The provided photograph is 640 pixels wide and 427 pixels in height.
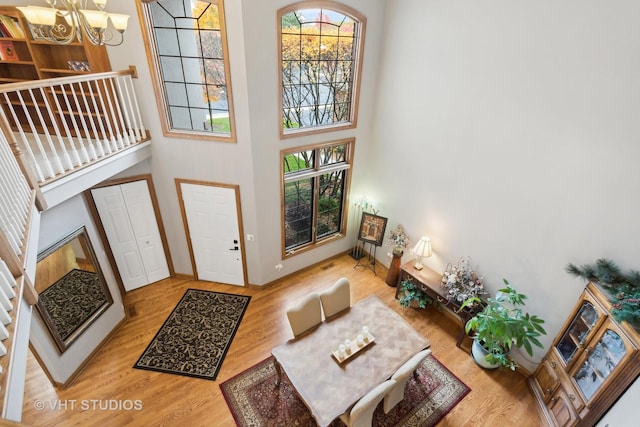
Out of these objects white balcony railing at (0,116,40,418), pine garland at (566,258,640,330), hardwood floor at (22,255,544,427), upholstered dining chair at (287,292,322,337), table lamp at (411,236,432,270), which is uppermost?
white balcony railing at (0,116,40,418)

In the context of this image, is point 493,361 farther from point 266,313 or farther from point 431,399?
point 266,313

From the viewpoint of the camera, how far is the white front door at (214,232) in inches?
193

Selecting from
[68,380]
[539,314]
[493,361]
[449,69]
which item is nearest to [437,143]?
[449,69]

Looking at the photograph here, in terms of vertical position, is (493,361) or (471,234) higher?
(471,234)

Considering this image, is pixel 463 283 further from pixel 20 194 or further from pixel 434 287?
pixel 20 194

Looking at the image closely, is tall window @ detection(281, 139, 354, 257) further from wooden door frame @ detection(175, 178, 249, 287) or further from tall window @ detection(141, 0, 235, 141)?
tall window @ detection(141, 0, 235, 141)

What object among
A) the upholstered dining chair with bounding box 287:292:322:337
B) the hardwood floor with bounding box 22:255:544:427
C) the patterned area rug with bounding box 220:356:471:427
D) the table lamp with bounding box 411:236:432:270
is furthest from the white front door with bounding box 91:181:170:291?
the table lamp with bounding box 411:236:432:270

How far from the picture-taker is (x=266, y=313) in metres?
5.08

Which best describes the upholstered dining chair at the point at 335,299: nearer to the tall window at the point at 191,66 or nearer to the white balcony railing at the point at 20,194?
the tall window at the point at 191,66

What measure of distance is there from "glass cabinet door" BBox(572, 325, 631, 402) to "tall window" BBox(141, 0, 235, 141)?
4.82 metres

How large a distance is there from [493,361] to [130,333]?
5.20 metres

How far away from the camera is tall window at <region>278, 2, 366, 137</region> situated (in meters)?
4.43

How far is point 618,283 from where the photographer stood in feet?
9.82

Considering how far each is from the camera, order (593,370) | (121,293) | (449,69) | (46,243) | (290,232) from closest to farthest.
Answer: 1. (593,370)
2. (46,243)
3. (449,69)
4. (121,293)
5. (290,232)
